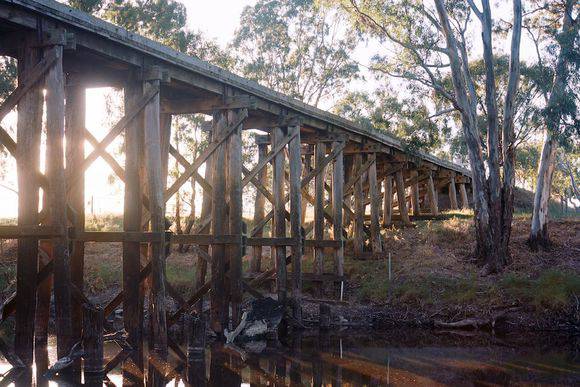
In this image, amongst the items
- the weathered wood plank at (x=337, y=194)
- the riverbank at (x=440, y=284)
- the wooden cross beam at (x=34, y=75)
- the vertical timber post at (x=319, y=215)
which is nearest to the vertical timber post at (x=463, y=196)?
the riverbank at (x=440, y=284)

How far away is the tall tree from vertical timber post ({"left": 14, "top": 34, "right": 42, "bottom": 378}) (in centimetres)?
1220

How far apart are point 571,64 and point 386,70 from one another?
4466 millimetres

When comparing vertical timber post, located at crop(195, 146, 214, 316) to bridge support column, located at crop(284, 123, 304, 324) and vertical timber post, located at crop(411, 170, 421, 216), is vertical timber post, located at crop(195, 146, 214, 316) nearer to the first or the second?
bridge support column, located at crop(284, 123, 304, 324)

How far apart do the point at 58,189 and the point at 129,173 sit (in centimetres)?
170

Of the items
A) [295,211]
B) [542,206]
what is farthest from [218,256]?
[542,206]

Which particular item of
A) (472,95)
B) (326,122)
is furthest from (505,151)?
(326,122)

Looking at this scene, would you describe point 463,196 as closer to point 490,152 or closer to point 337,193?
point 490,152

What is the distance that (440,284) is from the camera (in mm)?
14445

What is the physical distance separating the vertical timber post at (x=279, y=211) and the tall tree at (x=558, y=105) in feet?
22.9

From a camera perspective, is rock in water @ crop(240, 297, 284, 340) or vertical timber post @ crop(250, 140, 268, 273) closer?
rock in water @ crop(240, 297, 284, 340)

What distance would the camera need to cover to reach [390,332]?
1252cm

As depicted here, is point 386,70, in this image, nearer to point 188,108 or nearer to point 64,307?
point 188,108

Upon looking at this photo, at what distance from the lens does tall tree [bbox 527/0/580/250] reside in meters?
16.1

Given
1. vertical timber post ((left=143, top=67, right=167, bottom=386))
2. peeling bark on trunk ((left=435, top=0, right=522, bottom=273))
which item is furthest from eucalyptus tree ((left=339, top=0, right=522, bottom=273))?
vertical timber post ((left=143, top=67, right=167, bottom=386))
